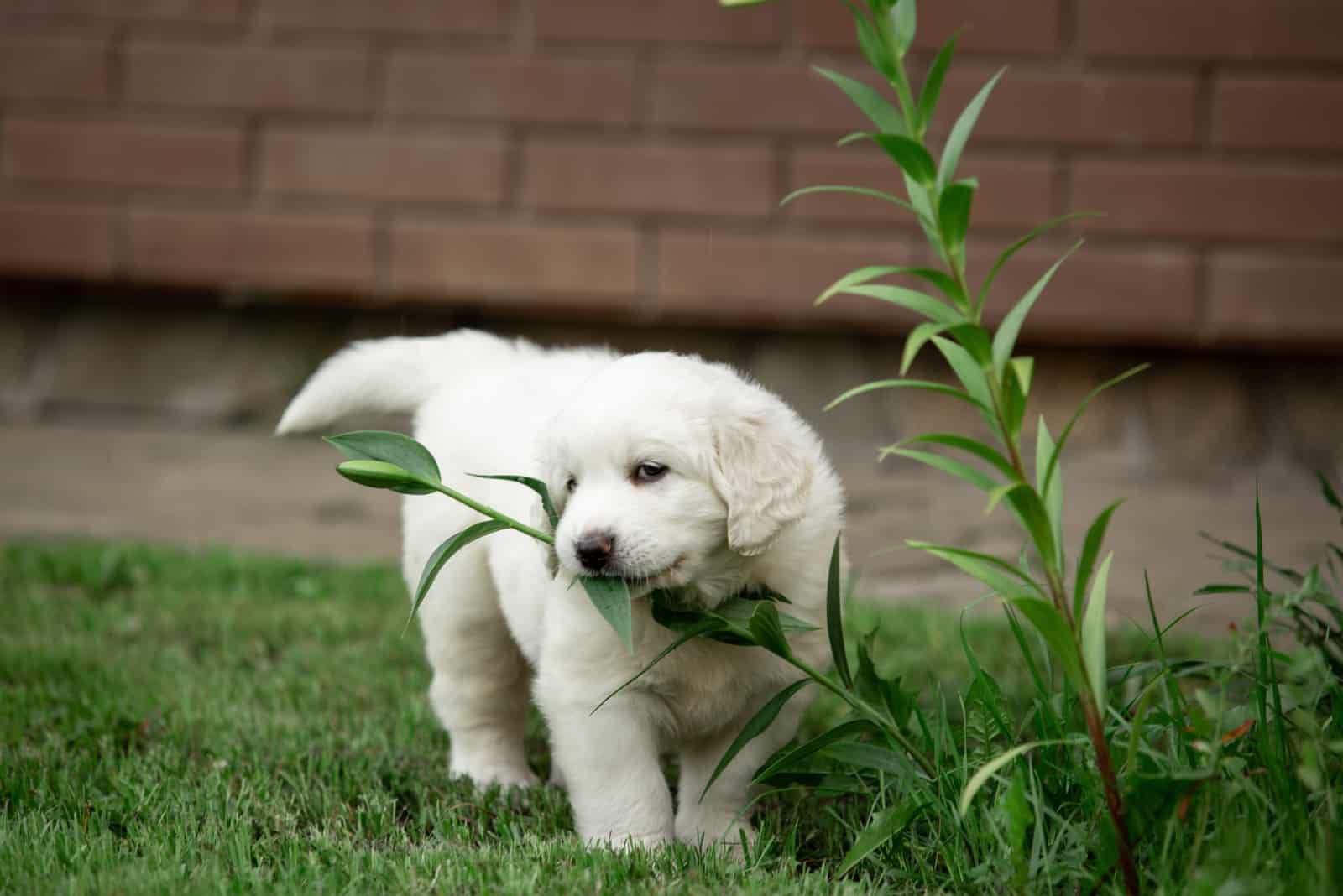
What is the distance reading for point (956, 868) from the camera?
1.95m

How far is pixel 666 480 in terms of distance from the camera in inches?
87.8

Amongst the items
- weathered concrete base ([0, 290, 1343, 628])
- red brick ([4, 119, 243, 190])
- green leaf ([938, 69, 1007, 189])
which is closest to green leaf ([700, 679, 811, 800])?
green leaf ([938, 69, 1007, 189])

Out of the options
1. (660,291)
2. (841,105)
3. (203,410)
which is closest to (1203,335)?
(841,105)

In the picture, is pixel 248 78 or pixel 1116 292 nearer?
pixel 1116 292

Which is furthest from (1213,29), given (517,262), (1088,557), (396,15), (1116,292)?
(1088,557)

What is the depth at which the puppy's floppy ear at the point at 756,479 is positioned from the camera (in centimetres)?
220

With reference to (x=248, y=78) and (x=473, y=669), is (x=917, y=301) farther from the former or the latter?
(x=248, y=78)

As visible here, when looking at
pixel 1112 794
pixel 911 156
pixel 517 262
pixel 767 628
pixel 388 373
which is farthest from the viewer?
pixel 517 262

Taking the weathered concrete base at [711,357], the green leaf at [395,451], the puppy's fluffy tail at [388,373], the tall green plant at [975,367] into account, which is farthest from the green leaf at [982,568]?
the weathered concrete base at [711,357]

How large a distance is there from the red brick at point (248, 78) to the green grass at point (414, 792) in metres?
2.53

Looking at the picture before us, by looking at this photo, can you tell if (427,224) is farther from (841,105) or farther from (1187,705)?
(1187,705)

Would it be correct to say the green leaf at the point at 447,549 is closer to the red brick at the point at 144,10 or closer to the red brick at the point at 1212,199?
the red brick at the point at 1212,199

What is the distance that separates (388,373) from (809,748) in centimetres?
139

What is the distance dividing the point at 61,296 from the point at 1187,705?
5169 mm
